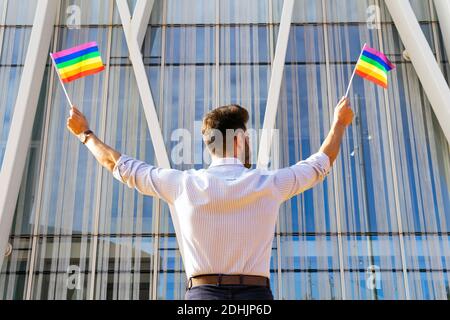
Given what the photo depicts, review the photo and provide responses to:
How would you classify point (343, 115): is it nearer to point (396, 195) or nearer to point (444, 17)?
point (396, 195)

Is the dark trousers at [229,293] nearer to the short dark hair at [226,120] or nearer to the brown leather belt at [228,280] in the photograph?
the brown leather belt at [228,280]

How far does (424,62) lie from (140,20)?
445cm

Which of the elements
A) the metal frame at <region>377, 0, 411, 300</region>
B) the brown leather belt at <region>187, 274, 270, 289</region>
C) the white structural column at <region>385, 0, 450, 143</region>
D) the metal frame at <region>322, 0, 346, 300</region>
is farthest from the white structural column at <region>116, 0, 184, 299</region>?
the brown leather belt at <region>187, 274, 270, 289</region>

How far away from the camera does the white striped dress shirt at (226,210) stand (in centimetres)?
209

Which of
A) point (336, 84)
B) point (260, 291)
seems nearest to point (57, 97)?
point (336, 84)

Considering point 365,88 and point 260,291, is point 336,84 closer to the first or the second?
point 365,88

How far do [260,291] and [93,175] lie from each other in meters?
6.85

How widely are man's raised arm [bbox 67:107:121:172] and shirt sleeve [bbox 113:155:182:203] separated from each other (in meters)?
0.06

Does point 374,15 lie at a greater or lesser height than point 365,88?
greater

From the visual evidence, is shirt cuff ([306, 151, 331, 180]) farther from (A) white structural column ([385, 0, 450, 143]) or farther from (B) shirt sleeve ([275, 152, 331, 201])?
(A) white structural column ([385, 0, 450, 143])

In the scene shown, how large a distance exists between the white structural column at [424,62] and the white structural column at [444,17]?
0.53 meters

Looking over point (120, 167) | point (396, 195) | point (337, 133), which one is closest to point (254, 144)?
point (396, 195)
